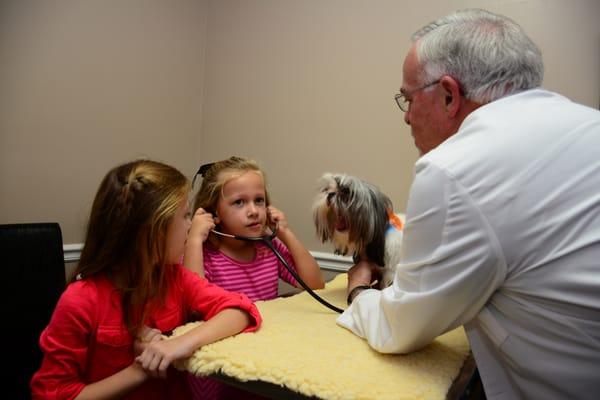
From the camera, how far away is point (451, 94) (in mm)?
889

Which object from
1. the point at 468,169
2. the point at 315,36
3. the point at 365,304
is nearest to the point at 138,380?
the point at 365,304

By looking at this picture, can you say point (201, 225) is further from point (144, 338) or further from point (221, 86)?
point (221, 86)

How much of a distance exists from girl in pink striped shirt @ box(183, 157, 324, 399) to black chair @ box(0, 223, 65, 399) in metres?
0.45

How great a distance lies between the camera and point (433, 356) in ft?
2.64

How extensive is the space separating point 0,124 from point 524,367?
1.75 m

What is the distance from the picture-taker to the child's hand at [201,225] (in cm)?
133

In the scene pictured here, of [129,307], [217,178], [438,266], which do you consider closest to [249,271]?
[217,178]

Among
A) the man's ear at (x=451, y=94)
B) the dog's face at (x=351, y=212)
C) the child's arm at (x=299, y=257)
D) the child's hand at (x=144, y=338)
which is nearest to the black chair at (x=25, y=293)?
the child's hand at (x=144, y=338)

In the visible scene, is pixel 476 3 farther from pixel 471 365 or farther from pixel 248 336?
pixel 248 336

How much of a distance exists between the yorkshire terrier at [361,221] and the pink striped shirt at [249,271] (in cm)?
30

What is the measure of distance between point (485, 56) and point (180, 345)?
0.79m

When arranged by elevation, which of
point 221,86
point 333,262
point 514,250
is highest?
point 221,86

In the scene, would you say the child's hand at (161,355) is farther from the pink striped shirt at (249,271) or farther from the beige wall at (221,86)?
the beige wall at (221,86)

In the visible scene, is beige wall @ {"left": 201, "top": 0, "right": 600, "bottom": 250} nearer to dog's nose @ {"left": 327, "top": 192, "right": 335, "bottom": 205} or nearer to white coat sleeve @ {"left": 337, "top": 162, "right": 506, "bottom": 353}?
dog's nose @ {"left": 327, "top": 192, "right": 335, "bottom": 205}
